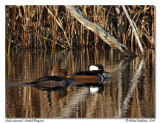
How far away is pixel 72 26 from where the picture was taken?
14.9 m

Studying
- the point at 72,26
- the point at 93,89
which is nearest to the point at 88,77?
the point at 93,89

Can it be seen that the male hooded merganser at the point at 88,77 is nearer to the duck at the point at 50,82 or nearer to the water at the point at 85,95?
the water at the point at 85,95

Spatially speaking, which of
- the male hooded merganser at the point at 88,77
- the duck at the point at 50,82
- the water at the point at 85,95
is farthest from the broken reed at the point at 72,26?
the duck at the point at 50,82

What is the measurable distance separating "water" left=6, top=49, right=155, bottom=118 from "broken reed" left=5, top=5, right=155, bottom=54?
8.90ft

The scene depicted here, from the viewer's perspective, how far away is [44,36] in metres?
14.8

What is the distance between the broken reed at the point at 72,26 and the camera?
1387 cm

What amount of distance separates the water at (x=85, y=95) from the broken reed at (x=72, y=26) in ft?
8.90

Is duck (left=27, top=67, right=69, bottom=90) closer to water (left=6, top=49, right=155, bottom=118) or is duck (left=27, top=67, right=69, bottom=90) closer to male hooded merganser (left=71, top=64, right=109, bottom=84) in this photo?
water (left=6, top=49, right=155, bottom=118)

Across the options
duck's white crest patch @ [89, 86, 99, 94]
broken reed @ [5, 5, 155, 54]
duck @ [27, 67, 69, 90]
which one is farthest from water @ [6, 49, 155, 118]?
broken reed @ [5, 5, 155, 54]

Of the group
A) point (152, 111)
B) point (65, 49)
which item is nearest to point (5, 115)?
point (152, 111)

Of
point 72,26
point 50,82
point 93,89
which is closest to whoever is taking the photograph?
point 93,89

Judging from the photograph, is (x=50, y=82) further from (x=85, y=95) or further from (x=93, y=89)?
(x=85, y=95)

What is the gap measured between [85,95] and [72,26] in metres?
7.92

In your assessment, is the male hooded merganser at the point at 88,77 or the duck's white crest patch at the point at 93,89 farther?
the male hooded merganser at the point at 88,77
